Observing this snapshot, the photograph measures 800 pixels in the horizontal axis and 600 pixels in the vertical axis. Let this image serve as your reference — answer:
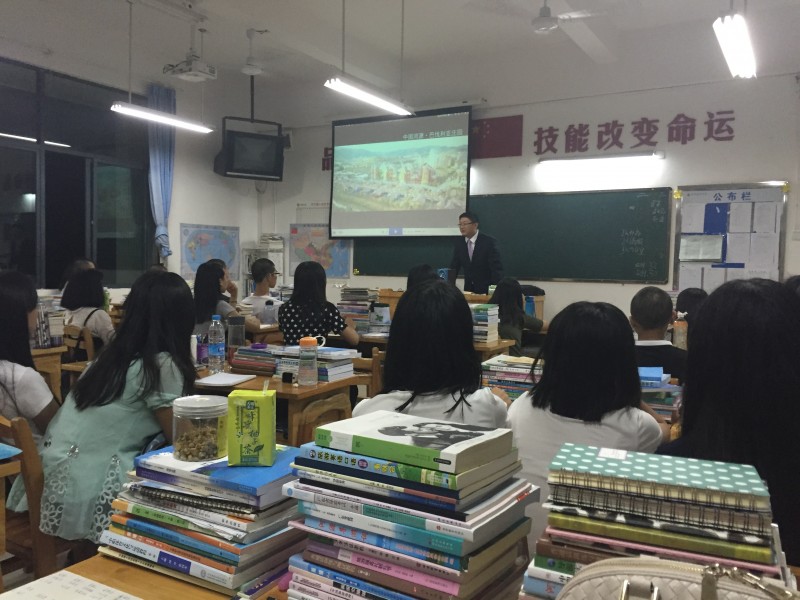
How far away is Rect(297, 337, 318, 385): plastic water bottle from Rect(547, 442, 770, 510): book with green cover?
217 cm

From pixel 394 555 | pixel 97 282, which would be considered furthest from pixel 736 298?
pixel 97 282

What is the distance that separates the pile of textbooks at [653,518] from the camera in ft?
2.49

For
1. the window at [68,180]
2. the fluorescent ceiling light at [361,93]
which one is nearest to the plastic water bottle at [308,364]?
the fluorescent ceiling light at [361,93]

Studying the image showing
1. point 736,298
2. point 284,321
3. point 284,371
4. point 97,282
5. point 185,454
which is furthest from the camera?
point 97,282

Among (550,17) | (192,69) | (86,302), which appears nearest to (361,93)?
(550,17)

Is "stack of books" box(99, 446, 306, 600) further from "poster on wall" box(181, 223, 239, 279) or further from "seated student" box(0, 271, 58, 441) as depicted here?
"poster on wall" box(181, 223, 239, 279)

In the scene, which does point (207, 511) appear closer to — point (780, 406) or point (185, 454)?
point (185, 454)

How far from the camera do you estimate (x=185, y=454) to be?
1247 mm

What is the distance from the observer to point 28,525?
1.98m

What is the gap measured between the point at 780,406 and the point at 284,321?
128 inches

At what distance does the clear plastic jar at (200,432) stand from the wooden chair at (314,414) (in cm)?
158

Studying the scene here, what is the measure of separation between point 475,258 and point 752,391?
500cm

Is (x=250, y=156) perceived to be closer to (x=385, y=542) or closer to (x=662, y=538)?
(x=385, y=542)

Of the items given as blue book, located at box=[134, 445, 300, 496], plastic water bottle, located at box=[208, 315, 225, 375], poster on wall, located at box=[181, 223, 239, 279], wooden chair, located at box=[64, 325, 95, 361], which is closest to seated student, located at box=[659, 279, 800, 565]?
blue book, located at box=[134, 445, 300, 496]
